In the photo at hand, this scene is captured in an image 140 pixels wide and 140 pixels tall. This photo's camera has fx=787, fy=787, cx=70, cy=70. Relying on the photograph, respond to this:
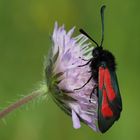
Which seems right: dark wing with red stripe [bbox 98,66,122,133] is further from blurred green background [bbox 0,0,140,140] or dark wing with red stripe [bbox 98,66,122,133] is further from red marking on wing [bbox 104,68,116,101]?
blurred green background [bbox 0,0,140,140]

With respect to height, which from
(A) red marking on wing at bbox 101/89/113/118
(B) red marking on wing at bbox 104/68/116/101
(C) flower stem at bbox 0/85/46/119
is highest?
(C) flower stem at bbox 0/85/46/119

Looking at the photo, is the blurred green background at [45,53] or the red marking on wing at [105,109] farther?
the blurred green background at [45,53]

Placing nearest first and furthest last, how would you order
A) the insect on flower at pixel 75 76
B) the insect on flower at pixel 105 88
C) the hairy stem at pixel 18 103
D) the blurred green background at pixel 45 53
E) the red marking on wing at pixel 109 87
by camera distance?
→ the hairy stem at pixel 18 103 < the insect on flower at pixel 105 88 < the red marking on wing at pixel 109 87 < the insect on flower at pixel 75 76 < the blurred green background at pixel 45 53

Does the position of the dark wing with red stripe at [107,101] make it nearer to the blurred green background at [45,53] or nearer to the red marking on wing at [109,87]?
the red marking on wing at [109,87]

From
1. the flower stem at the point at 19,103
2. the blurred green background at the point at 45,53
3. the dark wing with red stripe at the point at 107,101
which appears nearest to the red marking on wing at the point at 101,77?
the dark wing with red stripe at the point at 107,101

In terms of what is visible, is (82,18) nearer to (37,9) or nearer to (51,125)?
(37,9)

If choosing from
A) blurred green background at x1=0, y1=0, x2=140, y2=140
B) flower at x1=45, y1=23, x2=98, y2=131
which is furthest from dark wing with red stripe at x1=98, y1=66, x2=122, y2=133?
blurred green background at x1=0, y1=0, x2=140, y2=140
